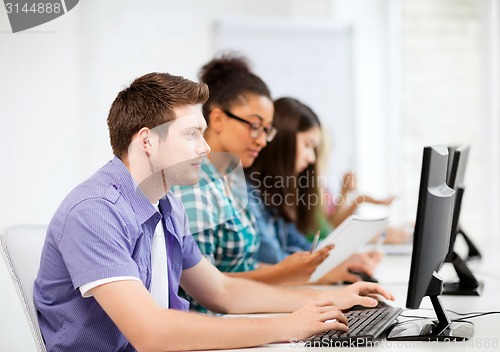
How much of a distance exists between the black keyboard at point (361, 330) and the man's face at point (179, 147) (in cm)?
44

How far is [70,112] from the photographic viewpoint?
5.97 feet

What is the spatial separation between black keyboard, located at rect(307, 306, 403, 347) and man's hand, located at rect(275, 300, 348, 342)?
0.05 feet

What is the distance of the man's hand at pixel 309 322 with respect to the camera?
1.28 m

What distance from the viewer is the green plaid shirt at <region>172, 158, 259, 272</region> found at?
1.79 metres

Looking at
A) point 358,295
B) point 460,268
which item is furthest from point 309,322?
point 460,268

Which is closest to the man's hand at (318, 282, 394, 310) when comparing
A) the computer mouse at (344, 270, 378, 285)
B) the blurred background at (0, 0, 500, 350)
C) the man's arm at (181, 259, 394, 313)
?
the man's arm at (181, 259, 394, 313)

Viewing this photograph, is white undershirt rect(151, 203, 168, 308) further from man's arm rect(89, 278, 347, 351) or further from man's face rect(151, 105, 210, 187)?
man's arm rect(89, 278, 347, 351)

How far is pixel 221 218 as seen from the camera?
1972 mm

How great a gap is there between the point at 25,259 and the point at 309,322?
2.06ft

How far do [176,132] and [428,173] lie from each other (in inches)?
20.3

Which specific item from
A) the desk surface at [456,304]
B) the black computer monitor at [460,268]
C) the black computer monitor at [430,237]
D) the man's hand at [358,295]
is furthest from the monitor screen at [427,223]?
the black computer monitor at [460,268]

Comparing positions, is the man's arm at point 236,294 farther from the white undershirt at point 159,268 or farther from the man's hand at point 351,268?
the man's hand at point 351,268

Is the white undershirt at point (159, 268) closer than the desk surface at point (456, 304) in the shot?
No

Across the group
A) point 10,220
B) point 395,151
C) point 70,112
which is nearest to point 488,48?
point 395,151
